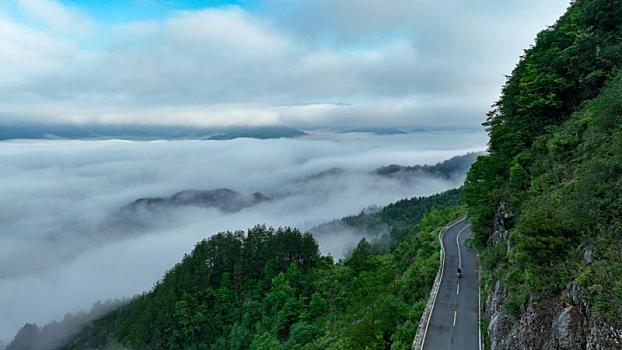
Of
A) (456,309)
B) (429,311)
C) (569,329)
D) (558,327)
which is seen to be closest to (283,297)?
(429,311)

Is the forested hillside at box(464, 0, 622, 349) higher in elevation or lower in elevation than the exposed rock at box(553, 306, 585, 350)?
higher

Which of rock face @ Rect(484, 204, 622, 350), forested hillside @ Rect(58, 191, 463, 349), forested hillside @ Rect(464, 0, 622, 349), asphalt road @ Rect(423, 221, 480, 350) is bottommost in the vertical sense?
forested hillside @ Rect(58, 191, 463, 349)

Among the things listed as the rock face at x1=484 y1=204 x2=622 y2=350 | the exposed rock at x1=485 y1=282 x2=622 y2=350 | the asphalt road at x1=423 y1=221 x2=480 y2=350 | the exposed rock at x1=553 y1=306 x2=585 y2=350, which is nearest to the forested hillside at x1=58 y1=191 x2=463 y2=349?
the asphalt road at x1=423 y1=221 x2=480 y2=350

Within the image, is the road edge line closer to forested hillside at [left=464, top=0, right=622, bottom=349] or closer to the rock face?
forested hillside at [left=464, top=0, right=622, bottom=349]

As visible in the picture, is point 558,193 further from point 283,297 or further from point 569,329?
point 283,297

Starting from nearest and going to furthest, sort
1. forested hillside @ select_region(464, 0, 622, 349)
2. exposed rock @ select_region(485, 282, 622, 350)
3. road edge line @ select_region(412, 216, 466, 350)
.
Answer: exposed rock @ select_region(485, 282, 622, 350) → forested hillside @ select_region(464, 0, 622, 349) → road edge line @ select_region(412, 216, 466, 350)

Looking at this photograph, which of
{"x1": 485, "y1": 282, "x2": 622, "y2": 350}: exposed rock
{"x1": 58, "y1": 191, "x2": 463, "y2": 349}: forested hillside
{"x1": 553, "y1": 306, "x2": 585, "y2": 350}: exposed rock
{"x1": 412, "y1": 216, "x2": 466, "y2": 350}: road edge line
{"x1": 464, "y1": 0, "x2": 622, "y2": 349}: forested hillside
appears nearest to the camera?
{"x1": 485, "y1": 282, "x2": 622, "y2": 350}: exposed rock

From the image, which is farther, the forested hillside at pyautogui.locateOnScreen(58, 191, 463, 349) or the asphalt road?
the forested hillside at pyautogui.locateOnScreen(58, 191, 463, 349)

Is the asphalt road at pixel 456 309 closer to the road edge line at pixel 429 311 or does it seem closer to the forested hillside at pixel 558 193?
the road edge line at pixel 429 311
